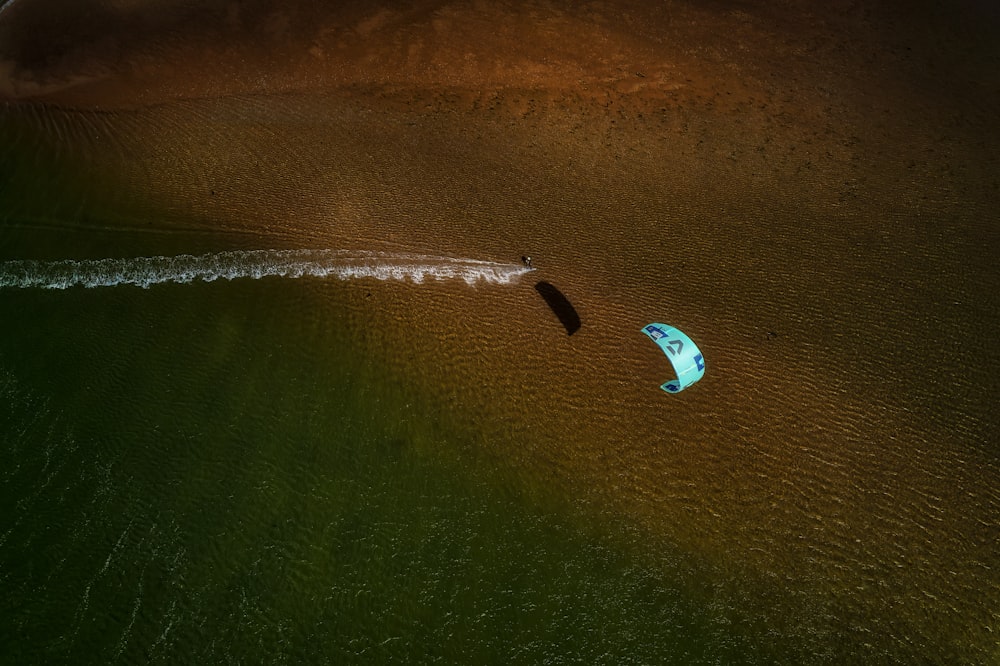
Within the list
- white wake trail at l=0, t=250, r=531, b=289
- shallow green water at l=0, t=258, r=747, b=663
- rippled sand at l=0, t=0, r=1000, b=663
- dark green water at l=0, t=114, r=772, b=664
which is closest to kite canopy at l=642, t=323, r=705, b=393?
rippled sand at l=0, t=0, r=1000, b=663

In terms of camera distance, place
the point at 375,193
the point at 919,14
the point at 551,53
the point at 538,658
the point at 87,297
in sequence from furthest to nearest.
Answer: the point at 919,14 → the point at 551,53 → the point at 375,193 → the point at 87,297 → the point at 538,658

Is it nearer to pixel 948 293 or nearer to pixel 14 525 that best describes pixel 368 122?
pixel 14 525

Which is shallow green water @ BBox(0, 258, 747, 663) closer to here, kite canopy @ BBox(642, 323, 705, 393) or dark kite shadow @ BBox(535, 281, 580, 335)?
kite canopy @ BBox(642, 323, 705, 393)

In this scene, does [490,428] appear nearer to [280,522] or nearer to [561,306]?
[561,306]

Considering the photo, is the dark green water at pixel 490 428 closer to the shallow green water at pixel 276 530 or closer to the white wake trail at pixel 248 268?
the shallow green water at pixel 276 530

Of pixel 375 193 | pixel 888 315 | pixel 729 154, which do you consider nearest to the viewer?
pixel 888 315

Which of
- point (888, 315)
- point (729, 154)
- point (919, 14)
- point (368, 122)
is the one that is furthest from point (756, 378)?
point (919, 14)
